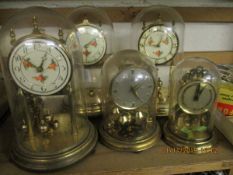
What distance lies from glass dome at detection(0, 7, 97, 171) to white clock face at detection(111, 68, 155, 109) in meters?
0.12

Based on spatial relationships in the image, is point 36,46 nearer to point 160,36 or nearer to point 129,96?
point 129,96

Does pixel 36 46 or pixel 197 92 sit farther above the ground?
pixel 36 46

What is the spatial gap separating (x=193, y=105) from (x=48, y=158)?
0.41 metres

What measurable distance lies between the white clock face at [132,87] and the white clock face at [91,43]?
0.64 feet

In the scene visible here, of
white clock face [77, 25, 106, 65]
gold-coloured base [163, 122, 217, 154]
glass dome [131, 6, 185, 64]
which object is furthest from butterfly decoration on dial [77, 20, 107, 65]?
gold-coloured base [163, 122, 217, 154]

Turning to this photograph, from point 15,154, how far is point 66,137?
14cm

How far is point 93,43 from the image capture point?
2.78 feet

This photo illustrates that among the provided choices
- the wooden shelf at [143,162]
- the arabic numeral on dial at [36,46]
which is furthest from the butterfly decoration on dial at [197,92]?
the arabic numeral on dial at [36,46]

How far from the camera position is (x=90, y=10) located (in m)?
0.89

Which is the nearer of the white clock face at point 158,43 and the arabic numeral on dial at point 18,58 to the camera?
the arabic numeral on dial at point 18,58

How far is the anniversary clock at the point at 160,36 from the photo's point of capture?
2.83ft

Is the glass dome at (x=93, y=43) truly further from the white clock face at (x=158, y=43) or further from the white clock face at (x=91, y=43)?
the white clock face at (x=158, y=43)

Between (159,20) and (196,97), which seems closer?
(196,97)

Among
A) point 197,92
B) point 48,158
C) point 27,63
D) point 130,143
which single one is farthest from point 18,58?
point 197,92
